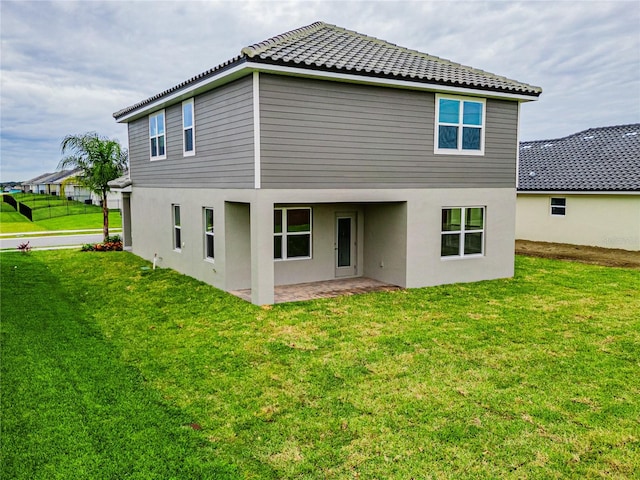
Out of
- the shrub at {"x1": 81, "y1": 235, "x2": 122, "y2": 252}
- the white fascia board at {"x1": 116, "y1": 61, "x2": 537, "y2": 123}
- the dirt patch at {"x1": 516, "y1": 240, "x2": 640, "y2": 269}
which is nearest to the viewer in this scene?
the white fascia board at {"x1": 116, "y1": 61, "x2": 537, "y2": 123}

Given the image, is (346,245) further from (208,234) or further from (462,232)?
(208,234)

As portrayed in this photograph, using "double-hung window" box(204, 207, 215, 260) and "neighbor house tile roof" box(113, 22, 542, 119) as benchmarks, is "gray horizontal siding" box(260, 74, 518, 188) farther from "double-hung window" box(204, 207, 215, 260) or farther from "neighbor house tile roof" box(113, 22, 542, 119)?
"double-hung window" box(204, 207, 215, 260)

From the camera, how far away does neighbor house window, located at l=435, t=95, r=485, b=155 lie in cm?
1285

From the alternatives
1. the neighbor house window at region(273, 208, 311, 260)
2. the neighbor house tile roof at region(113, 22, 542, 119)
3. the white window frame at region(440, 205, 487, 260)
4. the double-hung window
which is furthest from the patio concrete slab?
the neighbor house tile roof at region(113, 22, 542, 119)

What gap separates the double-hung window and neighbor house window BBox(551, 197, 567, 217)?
16.5m

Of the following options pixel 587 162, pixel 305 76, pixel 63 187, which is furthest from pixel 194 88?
pixel 63 187

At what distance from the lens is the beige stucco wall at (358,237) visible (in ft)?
35.7

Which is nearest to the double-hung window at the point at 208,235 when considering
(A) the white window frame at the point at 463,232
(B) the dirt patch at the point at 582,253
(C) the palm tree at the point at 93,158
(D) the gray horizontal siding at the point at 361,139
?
(D) the gray horizontal siding at the point at 361,139

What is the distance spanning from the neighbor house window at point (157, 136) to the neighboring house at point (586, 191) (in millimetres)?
16609

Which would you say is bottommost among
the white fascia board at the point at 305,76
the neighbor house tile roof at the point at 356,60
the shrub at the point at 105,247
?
the shrub at the point at 105,247

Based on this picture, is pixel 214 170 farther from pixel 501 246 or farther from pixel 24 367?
pixel 501 246

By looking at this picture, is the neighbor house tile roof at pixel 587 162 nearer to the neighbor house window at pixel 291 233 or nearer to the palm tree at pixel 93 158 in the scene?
the neighbor house window at pixel 291 233

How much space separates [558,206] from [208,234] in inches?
655

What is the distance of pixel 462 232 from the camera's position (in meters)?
13.6
